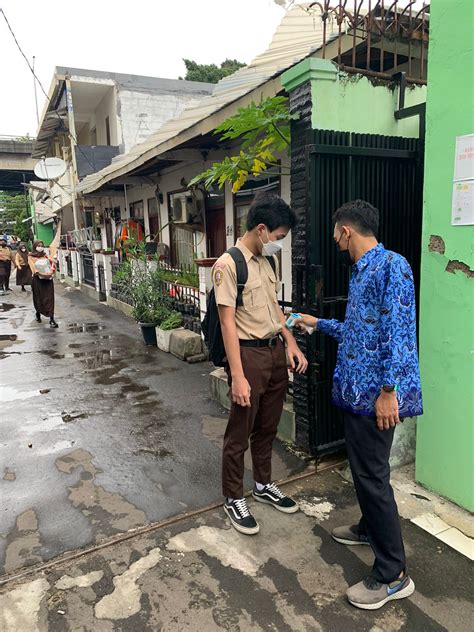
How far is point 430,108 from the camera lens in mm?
2807

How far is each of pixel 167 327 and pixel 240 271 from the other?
15.4 ft

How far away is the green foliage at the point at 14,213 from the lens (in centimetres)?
4356

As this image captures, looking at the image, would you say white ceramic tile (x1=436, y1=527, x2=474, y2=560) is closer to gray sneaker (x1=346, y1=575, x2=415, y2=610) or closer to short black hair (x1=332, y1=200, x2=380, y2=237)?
gray sneaker (x1=346, y1=575, x2=415, y2=610)

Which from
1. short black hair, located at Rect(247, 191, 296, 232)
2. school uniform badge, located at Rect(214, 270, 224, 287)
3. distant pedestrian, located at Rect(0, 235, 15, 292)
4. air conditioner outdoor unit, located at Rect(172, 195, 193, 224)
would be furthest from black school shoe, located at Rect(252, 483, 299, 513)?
distant pedestrian, located at Rect(0, 235, 15, 292)

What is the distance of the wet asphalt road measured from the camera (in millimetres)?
2951

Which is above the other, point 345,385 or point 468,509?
point 345,385

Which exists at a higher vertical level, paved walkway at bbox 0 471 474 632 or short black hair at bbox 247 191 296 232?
short black hair at bbox 247 191 296 232

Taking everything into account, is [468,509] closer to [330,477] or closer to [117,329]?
Result: [330,477]

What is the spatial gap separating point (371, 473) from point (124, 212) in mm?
12287

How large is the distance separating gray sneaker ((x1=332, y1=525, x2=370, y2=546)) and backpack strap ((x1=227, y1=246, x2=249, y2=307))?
4.65 feet

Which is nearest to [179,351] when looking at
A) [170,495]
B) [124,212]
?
[170,495]

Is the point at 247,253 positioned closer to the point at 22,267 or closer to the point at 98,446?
the point at 98,446

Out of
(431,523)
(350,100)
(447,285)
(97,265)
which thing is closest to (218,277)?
(447,285)

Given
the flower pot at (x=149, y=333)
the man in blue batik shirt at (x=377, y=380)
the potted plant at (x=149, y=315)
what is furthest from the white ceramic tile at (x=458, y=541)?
the flower pot at (x=149, y=333)
